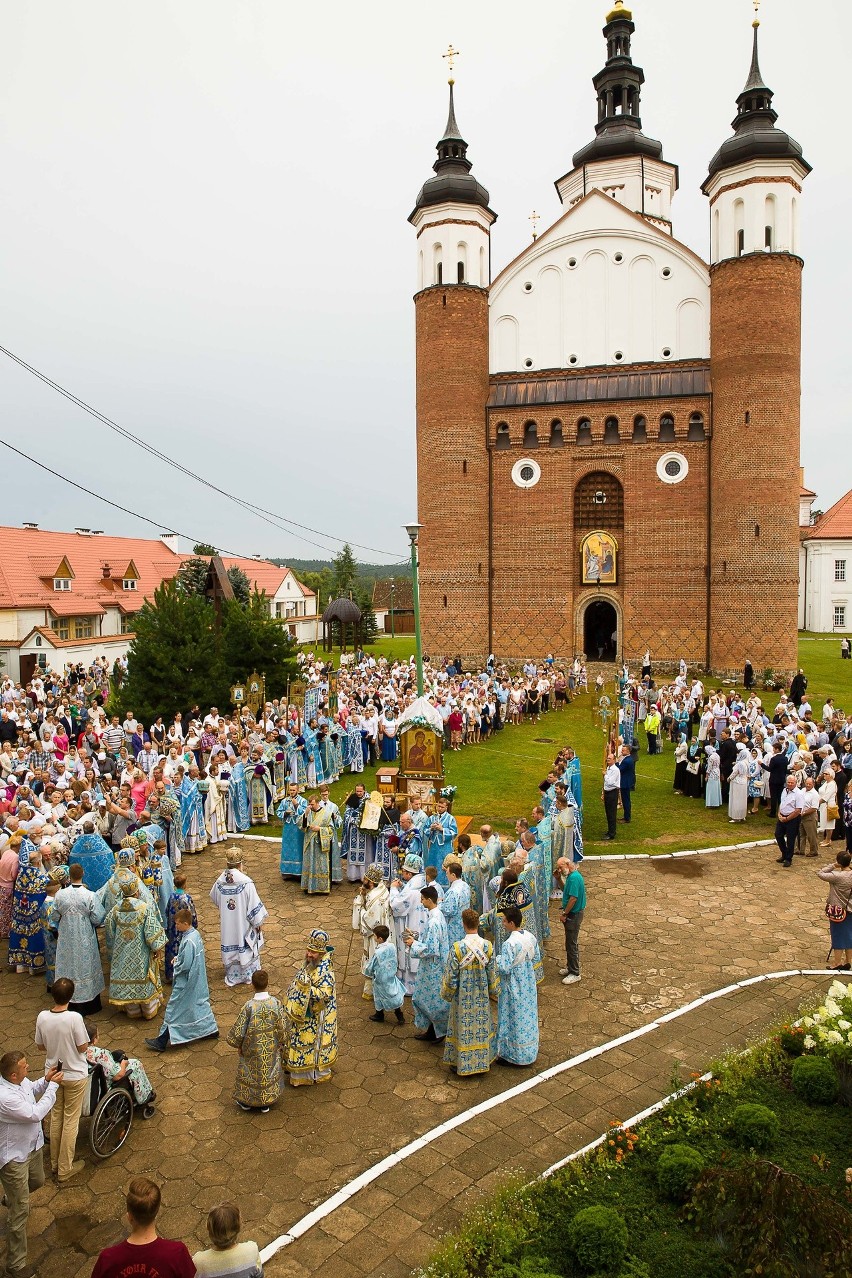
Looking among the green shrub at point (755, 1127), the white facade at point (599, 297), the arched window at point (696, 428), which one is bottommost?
the green shrub at point (755, 1127)

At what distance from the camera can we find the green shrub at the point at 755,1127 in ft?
19.7

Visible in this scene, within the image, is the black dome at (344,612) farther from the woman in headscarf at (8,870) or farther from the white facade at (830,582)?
the woman in headscarf at (8,870)

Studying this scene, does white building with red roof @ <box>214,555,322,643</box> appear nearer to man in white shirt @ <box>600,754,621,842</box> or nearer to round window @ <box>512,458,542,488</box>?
round window @ <box>512,458,542,488</box>

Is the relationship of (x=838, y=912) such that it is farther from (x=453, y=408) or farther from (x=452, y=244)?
(x=452, y=244)

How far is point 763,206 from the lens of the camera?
30.2 m

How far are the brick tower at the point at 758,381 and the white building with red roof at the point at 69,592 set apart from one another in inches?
674

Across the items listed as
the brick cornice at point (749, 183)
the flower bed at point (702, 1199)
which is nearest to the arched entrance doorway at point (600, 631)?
the brick cornice at point (749, 183)

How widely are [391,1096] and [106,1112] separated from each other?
2223 millimetres

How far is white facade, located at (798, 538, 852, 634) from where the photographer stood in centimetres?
5209

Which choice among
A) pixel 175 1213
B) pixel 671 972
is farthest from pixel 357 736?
pixel 175 1213

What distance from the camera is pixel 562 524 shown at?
33.4 m

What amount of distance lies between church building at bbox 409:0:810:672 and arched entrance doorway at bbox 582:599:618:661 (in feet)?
0.31

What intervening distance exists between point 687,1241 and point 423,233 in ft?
117

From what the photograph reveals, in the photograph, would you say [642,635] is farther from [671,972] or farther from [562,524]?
[671,972]
